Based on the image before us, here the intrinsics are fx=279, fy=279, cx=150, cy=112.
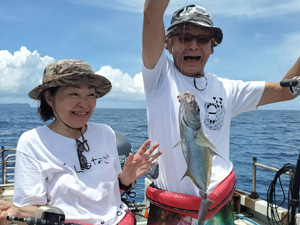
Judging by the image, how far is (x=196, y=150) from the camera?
7.26 feet

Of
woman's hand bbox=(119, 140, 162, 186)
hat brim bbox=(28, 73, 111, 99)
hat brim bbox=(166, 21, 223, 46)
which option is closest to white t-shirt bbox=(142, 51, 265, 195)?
woman's hand bbox=(119, 140, 162, 186)

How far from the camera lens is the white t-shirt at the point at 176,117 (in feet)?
8.05

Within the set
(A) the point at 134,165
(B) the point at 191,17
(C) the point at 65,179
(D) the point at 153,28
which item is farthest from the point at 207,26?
(C) the point at 65,179

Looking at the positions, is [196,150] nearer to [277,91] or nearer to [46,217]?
[46,217]

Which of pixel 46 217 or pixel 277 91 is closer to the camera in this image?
pixel 46 217

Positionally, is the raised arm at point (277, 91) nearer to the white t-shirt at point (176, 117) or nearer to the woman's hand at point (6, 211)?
the white t-shirt at point (176, 117)

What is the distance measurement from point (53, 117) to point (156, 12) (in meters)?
1.37

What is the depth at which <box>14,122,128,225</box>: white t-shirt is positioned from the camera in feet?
6.97

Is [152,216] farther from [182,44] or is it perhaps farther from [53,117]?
[182,44]

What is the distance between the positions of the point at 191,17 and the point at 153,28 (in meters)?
0.46

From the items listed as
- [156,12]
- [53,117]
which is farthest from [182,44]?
[53,117]

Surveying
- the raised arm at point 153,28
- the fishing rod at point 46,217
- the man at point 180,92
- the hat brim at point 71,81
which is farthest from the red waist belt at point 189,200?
the raised arm at point 153,28

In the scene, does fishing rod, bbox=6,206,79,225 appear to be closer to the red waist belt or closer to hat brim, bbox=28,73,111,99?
the red waist belt

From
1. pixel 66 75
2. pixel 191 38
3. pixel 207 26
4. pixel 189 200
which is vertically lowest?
pixel 189 200
